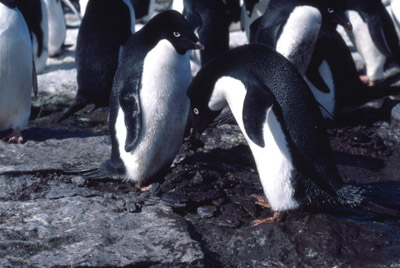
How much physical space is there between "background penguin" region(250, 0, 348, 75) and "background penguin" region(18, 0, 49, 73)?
9.28ft

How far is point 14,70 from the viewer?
504 centimetres

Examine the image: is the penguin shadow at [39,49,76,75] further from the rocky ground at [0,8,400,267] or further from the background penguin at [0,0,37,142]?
the rocky ground at [0,8,400,267]

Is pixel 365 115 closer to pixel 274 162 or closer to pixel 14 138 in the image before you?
pixel 274 162

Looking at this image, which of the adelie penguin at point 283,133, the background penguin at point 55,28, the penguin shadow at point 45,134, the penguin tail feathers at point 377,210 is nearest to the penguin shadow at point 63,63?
the background penguin at point 55,28

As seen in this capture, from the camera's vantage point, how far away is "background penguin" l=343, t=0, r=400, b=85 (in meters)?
6.73

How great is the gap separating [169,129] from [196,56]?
3062mm

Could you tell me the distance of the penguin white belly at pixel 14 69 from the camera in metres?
4.90

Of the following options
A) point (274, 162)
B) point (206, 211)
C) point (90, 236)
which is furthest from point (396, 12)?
point (90, 236)

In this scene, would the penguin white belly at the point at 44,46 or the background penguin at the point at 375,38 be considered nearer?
the background penguin at the point at 375,38

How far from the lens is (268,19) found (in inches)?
224

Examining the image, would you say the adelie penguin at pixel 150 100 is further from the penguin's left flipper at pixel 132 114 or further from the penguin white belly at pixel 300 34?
the penguin white belly at pixel 300 34

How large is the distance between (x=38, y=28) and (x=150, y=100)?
3.80 meters

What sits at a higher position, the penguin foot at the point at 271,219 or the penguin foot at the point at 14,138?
the penguin foot at the point at 271,219

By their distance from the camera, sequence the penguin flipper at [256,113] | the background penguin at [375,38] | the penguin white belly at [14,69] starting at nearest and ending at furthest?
the penguin flipper at [256,113], the penguin white belly at [14,69], the background penguin at [375,38]
